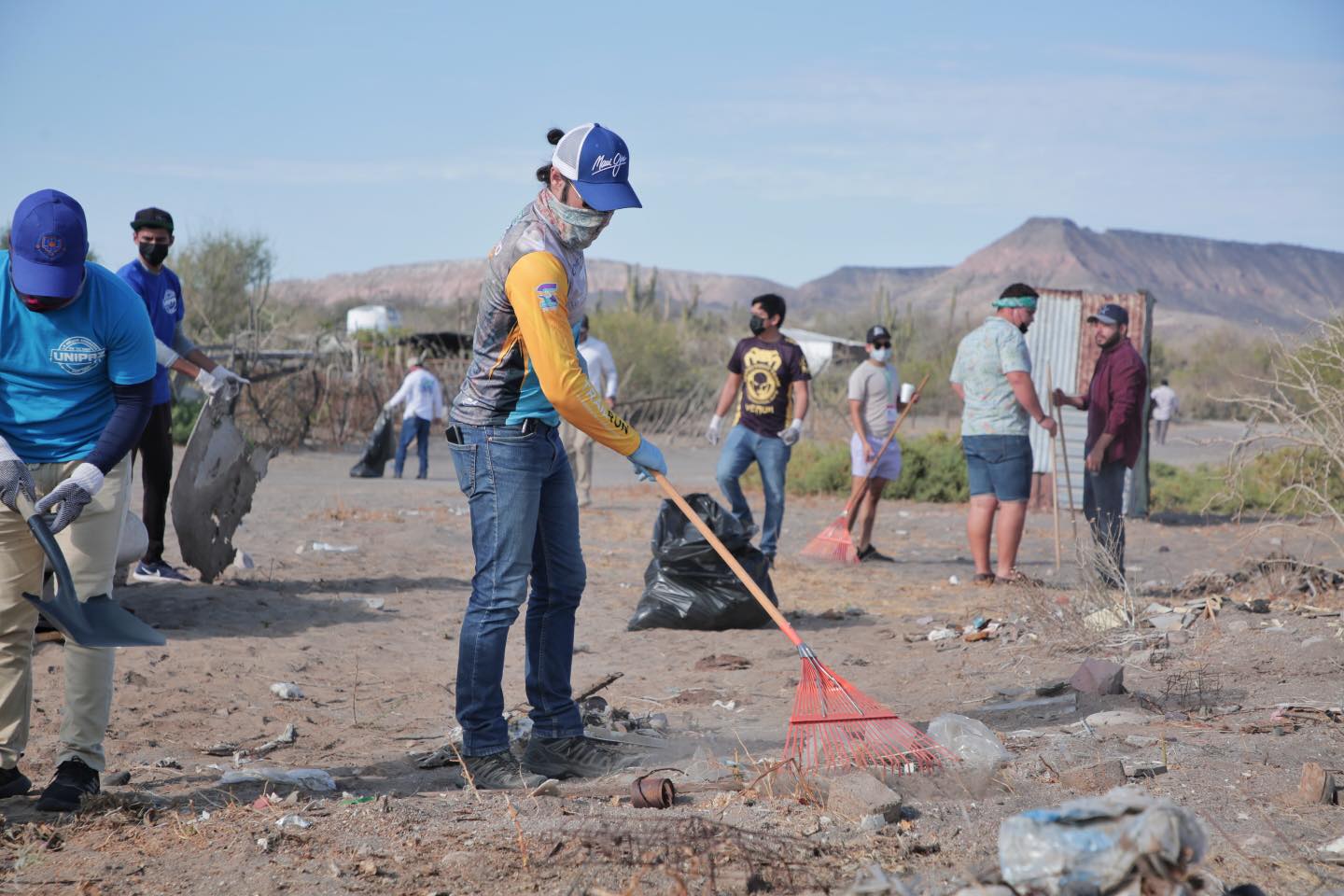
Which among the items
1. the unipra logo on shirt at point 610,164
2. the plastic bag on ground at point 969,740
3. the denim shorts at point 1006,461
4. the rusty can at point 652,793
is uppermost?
the unipra logo on shirt at point 610,164

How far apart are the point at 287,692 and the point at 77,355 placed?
2.22 meters

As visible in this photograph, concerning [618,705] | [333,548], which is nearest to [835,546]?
[333,548]

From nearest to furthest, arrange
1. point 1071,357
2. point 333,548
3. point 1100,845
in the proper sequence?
point 1100,845
point 333,548
point 1071,357

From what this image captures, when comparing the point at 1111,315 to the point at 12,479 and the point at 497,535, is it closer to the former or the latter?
the point at 497,535

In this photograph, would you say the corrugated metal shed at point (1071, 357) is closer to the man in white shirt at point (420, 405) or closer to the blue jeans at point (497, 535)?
the man in white shirt at point (420, 405)

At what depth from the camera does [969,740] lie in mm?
3961

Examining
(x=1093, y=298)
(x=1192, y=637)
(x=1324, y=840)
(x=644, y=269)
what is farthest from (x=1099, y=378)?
(x=644, y=269)

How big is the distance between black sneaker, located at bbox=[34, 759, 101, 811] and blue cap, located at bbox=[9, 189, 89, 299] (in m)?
1.36

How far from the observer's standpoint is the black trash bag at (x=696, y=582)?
682cm

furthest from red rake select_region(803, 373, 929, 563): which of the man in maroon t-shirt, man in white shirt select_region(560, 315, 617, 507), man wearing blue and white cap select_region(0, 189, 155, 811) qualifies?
man wearing blue and white cap select_region(0, 189, 155, 811)

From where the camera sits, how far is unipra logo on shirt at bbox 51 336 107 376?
361 cm

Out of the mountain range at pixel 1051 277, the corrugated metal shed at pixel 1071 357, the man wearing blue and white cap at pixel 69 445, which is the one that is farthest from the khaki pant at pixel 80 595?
the mountain range at pixel 1051 277

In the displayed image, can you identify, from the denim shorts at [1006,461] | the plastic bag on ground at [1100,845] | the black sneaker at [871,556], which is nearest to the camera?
the plastic bag on ground at [1100,845]

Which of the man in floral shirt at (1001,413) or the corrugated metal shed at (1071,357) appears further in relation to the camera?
the corrugated metal shed at (1071,357)
